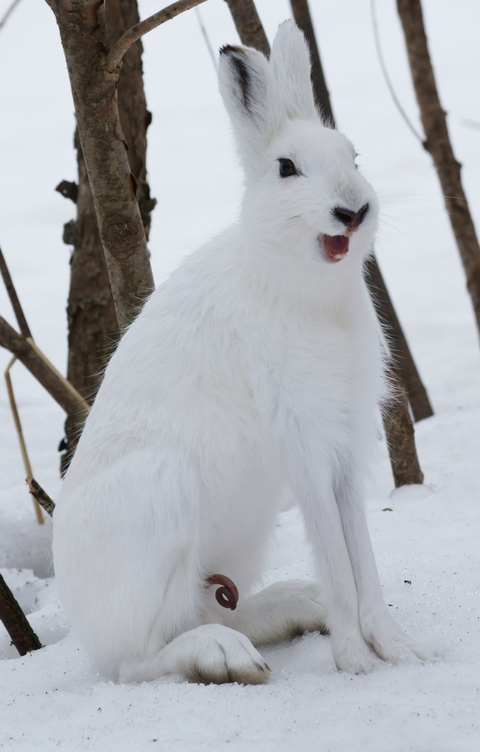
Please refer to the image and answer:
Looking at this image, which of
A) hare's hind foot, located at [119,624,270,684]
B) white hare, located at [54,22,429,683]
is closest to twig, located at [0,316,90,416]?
white hare, located at [54,22,429,683]

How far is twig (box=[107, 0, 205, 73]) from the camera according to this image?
2.44 meters

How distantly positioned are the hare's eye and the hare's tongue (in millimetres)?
222

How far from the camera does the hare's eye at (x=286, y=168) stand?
7.67ft

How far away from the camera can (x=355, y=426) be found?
2.45 meters

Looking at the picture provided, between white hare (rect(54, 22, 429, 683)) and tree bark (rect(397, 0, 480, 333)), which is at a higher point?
tree bark (rect(397, 0, 480, 333))

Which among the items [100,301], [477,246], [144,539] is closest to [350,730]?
[144,539]

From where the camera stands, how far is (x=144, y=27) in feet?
8.49

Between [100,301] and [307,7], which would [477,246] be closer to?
[307,7]

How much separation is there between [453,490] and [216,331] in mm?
1952

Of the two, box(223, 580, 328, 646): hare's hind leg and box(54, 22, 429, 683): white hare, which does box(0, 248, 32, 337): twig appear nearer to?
box(54, 22, 429, 683): white hare

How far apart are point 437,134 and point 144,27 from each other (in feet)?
11.9

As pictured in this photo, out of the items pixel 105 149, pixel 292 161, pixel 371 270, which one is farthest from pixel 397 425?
pixel 292 161

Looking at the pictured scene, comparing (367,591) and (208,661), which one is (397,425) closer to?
(367,591)

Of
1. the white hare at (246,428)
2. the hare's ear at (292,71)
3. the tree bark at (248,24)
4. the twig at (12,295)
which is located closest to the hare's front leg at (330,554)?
the white hare at (246,428)
